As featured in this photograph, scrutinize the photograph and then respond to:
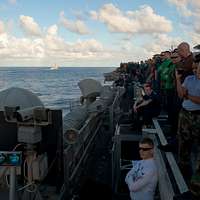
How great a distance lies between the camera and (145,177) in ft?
16.3

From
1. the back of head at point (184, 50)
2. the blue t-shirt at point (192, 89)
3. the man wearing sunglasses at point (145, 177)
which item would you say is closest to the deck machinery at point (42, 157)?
the man wearing sunglasses at point (145, 177)

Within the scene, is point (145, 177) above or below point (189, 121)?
below

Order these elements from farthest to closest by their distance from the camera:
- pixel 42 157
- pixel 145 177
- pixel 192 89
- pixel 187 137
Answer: pixel 42 157 < pixel 187 137 < pixel 192 89 < pixel 145 177

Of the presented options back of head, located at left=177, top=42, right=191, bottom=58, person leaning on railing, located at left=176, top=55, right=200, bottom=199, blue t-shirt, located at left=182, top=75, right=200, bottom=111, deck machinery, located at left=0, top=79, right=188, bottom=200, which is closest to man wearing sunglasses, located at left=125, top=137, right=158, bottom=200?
deck machinery, located at left=0, top=79, right=188, bottom=200

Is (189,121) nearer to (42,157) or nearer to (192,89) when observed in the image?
(192,89)

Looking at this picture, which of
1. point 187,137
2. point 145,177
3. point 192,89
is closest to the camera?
point 145,177

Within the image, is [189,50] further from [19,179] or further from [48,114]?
[19,179]

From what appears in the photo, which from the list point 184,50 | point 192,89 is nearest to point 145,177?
point 192,89

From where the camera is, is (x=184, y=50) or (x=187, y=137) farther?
(x=184, y=50)

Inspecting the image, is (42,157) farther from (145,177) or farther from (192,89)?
(192,89)

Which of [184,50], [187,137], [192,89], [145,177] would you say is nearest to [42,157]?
[145,177]

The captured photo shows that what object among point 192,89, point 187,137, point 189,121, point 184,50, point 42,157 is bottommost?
point 42,157

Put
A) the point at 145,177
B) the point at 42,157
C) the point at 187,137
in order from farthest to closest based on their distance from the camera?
the point at 42,157 < the point at 187,137 < the point at 145,177

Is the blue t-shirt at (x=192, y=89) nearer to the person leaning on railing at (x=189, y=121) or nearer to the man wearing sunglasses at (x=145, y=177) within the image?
the person leaning on railing at (x=189, y=121)
